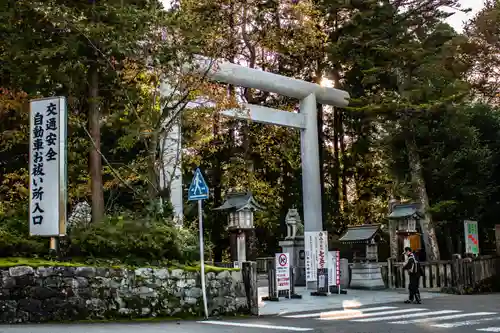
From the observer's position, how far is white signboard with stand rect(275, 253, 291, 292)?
1461 cm

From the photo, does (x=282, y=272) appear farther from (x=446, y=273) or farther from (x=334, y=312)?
(x=446, y=273)

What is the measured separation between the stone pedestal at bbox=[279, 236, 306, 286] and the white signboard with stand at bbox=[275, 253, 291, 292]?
13.9ft

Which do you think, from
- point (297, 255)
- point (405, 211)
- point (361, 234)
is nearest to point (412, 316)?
point (361, 234)

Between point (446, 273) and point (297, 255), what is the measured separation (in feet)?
15.5

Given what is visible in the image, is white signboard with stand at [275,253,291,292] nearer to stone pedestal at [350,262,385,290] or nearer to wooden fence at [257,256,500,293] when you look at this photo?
wooden fence at [257,256,500,293]

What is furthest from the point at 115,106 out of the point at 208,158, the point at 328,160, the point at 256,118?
the point at 328,160

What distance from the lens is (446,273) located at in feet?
58.3

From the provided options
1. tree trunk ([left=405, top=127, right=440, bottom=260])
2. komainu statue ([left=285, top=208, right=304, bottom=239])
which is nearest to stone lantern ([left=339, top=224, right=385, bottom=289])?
komainu statue ([left=285, top=208, right=304, bottom=239])

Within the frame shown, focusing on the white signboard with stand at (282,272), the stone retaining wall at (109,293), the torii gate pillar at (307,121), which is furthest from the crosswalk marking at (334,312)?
the torii gate pillar at (307,121)

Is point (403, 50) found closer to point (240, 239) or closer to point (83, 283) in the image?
point (240, 239)

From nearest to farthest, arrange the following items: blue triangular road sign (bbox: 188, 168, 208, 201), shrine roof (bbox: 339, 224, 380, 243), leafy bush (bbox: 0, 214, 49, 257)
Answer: leafy bush (bbox: 0, 214, 49, 257), blue triangular road sign (bbox: 188, 168, 208, 201), shrine roof (bbox: 339, 224, 380, 243)

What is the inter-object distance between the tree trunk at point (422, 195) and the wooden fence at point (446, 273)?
185cm

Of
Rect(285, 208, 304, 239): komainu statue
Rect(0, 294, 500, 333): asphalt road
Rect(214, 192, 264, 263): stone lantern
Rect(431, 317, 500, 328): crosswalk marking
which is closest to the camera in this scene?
Rect(0, 294, 500, 333): asphalt road

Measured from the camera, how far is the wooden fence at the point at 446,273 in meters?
17.4
